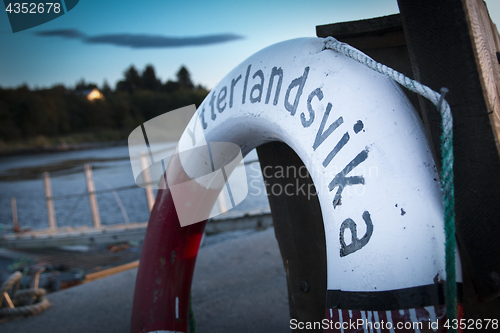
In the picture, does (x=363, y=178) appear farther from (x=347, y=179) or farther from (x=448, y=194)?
(x=448, y=194)

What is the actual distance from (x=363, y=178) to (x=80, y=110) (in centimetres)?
5385

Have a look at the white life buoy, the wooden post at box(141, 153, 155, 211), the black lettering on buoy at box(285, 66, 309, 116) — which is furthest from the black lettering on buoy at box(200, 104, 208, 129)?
the wooden post at box(141, 153, 155, 211)

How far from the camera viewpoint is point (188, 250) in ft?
4.67

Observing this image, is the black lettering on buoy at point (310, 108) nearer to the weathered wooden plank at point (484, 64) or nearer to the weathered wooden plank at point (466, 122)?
the weathered wooden plank at point (466, 122)

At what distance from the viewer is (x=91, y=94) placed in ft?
174

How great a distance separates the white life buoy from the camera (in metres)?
0.69

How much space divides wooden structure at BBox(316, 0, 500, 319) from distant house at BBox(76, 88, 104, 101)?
55689 millimetres

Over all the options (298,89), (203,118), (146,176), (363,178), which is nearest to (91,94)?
(146,176)

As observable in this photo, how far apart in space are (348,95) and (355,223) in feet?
0.97

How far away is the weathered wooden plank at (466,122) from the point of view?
719mm

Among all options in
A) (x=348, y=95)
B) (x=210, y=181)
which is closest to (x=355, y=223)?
(x=348, y=95)

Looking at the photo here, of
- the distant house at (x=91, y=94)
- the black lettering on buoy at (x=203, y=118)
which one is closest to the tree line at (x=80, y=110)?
the distant house at (x=91, y=94)

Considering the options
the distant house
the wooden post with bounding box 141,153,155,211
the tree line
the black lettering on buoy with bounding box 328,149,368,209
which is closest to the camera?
the black lettering on buoy with bounding box 328,149,368,209

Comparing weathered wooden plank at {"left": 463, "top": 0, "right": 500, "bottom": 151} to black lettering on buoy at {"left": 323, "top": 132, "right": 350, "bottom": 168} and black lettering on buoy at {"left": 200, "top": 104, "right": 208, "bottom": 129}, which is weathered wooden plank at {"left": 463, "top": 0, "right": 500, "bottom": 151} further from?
black lettering on buoy at {"left": 200, "top": 104, "right": 208, "bottom": 129}
